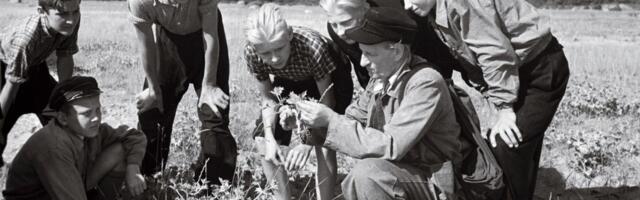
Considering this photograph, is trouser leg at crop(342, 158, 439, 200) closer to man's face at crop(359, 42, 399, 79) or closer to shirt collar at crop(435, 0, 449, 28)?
man's face at crop(359, 42, 399, 79)

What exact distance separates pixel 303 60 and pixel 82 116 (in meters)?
1.21

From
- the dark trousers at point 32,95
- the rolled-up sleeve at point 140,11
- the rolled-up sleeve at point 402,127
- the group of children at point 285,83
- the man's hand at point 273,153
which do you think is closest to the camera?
the rolled-up sleeve at point 402,127

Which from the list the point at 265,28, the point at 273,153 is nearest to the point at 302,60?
the point at 265,28

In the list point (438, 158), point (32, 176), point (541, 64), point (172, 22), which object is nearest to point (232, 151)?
point (172, 22)

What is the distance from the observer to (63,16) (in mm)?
4289

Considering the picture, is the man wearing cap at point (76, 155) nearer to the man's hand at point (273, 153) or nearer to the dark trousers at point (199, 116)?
the dark trousers at point (199, 116)

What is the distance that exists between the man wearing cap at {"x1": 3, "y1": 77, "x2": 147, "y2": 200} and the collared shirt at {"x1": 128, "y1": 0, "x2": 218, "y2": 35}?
652 millimetres

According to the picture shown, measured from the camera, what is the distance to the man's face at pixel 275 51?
402 cm

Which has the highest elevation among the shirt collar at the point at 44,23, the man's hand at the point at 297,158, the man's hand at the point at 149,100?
the shirt collar at the point at 44,23

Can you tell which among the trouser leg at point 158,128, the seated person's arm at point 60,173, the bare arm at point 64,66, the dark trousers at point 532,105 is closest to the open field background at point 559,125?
the trouser leg at point 158,128

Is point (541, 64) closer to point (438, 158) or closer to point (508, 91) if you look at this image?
point (508, 91)

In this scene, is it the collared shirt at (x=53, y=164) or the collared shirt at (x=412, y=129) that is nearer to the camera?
the collared shirt at (x=412, y=129)

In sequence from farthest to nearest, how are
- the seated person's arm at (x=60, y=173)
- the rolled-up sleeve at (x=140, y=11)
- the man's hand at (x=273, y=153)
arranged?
1. the rolled-up sleeve at (x=140, y=11)
2. the man's hand at (x=273, y=153)
3. the seated person's arm at (x=60, y=173)

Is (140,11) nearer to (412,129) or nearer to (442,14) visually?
(442,14)
